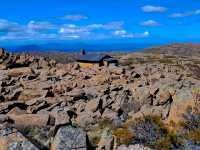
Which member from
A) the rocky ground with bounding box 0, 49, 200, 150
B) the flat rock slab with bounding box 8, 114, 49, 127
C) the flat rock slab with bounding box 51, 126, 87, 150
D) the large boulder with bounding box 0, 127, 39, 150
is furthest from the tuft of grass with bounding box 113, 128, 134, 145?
the flat rock slab with bounding box 8, 114, 49, 127

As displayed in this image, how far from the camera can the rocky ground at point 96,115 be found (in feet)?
43.1

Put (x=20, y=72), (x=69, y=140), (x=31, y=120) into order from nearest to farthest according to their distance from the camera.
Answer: (x=69, y=140)
(x=31, y=120)
(x=20, y=72)

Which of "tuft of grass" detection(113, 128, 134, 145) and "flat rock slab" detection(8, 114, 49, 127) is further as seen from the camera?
"flat rock slab" detection(8, 114, 49, 127)

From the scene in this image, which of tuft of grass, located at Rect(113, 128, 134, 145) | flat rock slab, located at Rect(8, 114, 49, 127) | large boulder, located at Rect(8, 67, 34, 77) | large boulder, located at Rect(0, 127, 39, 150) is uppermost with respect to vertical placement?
large boulder, located at Rect(0, 127, 39, 150)

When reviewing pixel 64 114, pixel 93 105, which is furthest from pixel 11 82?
pixel 64 114

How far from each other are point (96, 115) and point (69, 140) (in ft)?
33.3

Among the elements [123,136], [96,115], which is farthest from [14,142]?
[96,115]

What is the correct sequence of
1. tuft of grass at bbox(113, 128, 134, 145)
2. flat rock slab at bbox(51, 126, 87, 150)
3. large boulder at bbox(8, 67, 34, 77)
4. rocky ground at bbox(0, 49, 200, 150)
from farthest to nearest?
large boulder at bbox(8, 67, 34, 77)
tuft of grass at bbox(113, 128, 134, 145)
rocky ground at bbox(0, 49, 200, 150)
flat rock slab at bbox(51, 126, 87, 150)

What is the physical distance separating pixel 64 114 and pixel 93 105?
443 cm

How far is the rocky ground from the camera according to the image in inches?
518

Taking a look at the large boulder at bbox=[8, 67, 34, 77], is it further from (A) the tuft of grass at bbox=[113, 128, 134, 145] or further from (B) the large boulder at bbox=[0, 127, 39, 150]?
(B) the large boulder at bbox=[0, 127, 39, 150]

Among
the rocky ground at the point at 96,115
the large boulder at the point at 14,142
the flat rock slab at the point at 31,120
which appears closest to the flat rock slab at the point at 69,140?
the rocky ground at the point at 96,115

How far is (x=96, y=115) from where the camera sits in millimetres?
22969

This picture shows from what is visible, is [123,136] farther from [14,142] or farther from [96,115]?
[96,115]
